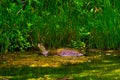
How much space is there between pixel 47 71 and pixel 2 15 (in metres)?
1.86

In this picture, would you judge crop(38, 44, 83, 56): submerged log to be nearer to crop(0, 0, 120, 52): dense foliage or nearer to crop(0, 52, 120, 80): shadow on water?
crop(0, 0, 120, 52): dense foliage

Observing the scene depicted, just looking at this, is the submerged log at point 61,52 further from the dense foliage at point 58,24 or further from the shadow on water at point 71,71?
the shadow on water at point 71,71

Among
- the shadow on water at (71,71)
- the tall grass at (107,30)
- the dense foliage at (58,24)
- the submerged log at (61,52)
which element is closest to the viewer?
the shadow on water at (71,71)

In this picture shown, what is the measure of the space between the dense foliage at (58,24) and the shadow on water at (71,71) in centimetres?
103

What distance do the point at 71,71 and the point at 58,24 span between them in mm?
1763

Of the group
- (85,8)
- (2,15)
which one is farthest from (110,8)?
(2,15)

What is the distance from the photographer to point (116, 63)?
7.12 m

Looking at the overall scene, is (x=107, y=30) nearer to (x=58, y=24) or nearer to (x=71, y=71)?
(x=58, y=24)

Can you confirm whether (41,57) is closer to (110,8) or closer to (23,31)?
(23,31)

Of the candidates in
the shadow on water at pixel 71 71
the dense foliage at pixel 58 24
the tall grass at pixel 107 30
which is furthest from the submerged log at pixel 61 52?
the tall grass at pixel 107 30

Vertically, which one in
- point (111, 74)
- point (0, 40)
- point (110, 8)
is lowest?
point (111, 74)

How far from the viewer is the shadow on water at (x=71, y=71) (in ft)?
20.5

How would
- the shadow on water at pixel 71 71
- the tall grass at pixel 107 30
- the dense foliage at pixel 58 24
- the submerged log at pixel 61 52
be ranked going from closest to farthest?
the shadow on water at pixel 71 71, the submerged log at pixel 61 52, the dense foliage at pixel 58 24, the tall grass at pixel 107 30

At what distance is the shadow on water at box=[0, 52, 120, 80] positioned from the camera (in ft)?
20.5
